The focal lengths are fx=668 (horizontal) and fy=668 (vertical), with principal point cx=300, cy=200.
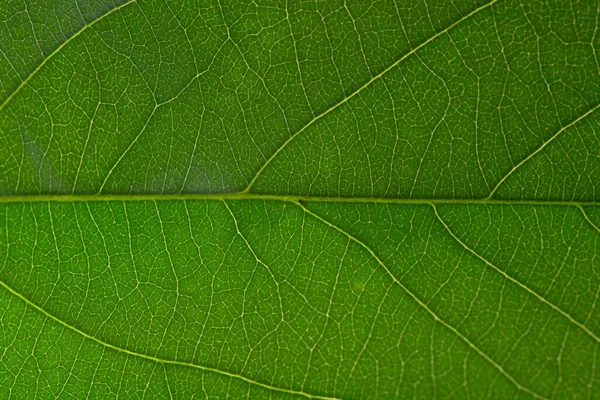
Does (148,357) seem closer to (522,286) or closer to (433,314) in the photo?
(433,314)

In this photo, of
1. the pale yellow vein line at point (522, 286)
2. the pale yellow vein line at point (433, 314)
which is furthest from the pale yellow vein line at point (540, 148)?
the pale yellow vein line at point (433, 314)

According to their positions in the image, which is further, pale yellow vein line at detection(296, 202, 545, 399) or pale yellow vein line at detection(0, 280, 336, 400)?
pale yellow vein line at detection(0, 280, 336, 400)

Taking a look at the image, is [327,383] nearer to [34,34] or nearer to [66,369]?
[66,369]

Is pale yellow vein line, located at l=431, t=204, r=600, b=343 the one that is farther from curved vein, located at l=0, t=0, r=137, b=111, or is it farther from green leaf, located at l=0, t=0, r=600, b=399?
curved vein, located at l=0, t=0, r=137, b=111

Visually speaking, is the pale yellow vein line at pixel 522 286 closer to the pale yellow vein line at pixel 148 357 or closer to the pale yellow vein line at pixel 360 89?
the pale yellow vein line at pixel 360 89

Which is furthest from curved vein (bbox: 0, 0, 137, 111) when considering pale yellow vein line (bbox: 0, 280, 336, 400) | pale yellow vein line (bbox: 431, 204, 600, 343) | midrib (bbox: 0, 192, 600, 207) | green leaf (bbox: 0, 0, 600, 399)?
pale yellow vein line (bbox: 431, 204, 600, 343)

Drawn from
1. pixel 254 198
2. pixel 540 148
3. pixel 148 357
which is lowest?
pixel 148 357

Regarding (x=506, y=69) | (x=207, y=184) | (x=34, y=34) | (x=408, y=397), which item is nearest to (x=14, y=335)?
(x=207, y=184)

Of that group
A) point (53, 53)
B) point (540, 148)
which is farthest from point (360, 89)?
point (53, 53)
